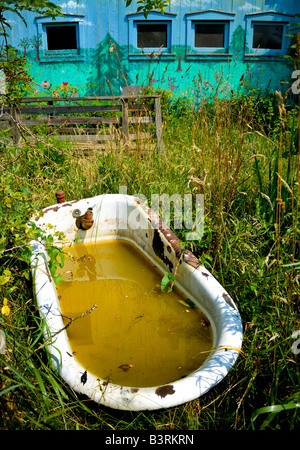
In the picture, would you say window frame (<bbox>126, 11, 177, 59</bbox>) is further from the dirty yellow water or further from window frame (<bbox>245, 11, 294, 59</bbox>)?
the dirty yellow water

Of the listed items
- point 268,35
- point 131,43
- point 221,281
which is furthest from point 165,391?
point 268,35

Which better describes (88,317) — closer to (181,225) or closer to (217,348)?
(217,348)

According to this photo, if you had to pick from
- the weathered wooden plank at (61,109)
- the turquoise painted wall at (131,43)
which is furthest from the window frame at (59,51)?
the weathered wooden plank at (61,109)

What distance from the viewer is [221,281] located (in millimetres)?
2031

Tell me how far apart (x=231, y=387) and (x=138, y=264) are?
1180 millimetres

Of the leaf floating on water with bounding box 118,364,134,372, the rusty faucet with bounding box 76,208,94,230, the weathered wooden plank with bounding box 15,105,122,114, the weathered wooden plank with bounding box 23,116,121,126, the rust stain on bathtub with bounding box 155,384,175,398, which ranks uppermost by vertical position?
the weathered wooden plank with bounding box 15,105,122,114

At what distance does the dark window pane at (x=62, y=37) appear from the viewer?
5941 millimetres

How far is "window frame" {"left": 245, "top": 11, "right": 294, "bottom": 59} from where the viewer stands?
594 cm

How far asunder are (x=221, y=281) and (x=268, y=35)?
219 inches

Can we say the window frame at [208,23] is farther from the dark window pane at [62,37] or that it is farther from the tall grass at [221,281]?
the tall grass at [221,281]

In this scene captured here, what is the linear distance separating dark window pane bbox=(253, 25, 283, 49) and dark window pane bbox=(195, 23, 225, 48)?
566 millimetres

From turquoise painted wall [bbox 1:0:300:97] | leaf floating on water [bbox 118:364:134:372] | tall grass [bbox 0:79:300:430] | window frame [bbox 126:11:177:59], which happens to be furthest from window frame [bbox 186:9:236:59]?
leaf floating on water [bbox 118:364:134:372]

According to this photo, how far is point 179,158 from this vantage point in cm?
328
